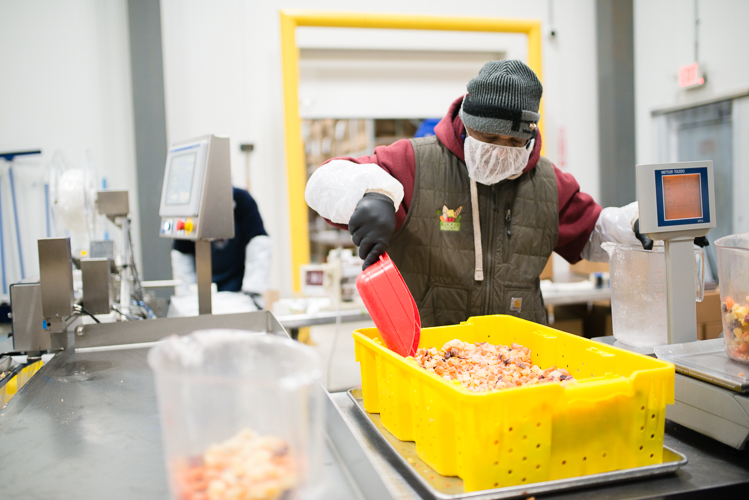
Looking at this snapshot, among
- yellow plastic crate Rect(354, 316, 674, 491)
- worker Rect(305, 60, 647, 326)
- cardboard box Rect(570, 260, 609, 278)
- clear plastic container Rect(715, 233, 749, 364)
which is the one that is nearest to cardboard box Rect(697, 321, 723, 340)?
cardboard box Rect(570, 260, 609, 278)

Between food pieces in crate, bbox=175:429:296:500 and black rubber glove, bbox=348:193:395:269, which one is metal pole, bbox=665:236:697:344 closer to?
black rubber glove, bbox=348:193:395:269

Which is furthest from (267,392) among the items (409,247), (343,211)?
(409,247)

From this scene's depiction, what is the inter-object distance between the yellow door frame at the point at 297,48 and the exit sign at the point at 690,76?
120cm

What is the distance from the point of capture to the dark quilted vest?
157cm

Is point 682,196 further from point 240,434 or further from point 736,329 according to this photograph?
point 240,434

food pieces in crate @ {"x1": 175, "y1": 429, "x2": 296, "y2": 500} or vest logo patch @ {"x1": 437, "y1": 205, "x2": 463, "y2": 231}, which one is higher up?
vest logo patch @ {"x1": 437, "y1": 205, "x2": 463, "y2": 231}

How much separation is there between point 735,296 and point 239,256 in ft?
9.32

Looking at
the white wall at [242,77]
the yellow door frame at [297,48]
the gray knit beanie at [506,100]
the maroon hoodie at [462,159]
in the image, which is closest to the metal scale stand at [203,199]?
the maroon hoodie at [462,159]

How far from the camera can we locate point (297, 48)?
13.9 feet

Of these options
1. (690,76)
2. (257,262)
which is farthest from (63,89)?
(690,76)

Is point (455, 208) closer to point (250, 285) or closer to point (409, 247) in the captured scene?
point (409, 247)

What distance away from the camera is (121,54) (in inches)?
165

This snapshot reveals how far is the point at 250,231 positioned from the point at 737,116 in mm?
3798

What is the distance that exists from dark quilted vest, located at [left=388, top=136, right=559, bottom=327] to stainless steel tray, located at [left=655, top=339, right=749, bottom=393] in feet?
1.89
